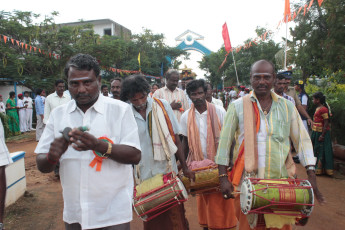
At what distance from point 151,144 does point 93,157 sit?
1.21m

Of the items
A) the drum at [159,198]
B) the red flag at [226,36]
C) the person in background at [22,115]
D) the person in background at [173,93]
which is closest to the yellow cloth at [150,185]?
the drum at [159,198]

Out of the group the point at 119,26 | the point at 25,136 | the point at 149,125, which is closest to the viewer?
the point at 149,125

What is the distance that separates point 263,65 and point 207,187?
1.40 meters

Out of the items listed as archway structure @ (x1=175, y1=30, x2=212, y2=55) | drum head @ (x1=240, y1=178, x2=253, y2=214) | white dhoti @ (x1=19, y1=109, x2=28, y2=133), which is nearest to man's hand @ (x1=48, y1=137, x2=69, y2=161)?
drum head @ (x1=240, y1=178, x2=253, y2=214)

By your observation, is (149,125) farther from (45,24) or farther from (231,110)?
(45,24)

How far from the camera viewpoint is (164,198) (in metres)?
2.62

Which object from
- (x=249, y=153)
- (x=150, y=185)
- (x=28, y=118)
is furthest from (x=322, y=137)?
(x=28, y=118)

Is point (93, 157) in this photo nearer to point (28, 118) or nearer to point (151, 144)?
point (151, 144)

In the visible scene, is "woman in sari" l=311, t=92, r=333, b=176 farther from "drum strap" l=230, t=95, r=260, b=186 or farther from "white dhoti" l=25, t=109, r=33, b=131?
"white dhoti" l=25, t=109, r=33, b=131

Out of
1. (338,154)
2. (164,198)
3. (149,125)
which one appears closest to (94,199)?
(164,198)

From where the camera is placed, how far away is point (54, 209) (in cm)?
481

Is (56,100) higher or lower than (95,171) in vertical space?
higher

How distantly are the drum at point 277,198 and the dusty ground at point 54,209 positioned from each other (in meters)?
2.03

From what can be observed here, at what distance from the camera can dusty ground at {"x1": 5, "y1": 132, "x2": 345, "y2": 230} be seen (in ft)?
13.7
